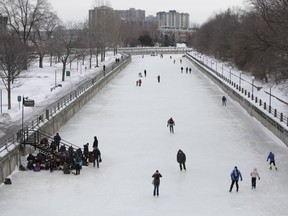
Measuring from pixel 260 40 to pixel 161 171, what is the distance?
22725 mm

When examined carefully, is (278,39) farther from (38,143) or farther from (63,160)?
(63,160)

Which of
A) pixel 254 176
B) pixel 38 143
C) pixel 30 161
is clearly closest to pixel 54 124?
pixel 38 143

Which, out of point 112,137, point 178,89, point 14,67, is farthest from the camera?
point 178,89

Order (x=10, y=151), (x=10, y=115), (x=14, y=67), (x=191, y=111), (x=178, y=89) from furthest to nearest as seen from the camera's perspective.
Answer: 1. (x=178, y=89)
2. (x=14, y=67)
3. (x=191, y=111)
4. (x=10, y=115)
5. (x=10, y=151)

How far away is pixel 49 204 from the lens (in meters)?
17.0

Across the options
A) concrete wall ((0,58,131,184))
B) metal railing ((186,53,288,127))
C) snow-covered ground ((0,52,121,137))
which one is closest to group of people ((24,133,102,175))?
concrete wall ((0,58,131,184))

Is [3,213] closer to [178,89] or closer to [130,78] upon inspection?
[178,89]

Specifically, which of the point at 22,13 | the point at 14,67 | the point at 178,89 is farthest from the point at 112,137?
the point at 22,13

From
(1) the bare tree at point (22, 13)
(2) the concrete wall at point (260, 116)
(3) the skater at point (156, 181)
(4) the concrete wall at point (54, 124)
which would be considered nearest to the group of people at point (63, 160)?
(4) the concrete wall at point (54, 124)

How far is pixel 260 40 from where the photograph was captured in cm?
4081

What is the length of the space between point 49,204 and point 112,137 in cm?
1134

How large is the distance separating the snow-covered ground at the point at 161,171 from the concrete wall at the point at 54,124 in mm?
475

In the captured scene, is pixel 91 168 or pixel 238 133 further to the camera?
pixel 238 133

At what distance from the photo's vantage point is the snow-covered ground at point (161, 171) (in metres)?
16.9
